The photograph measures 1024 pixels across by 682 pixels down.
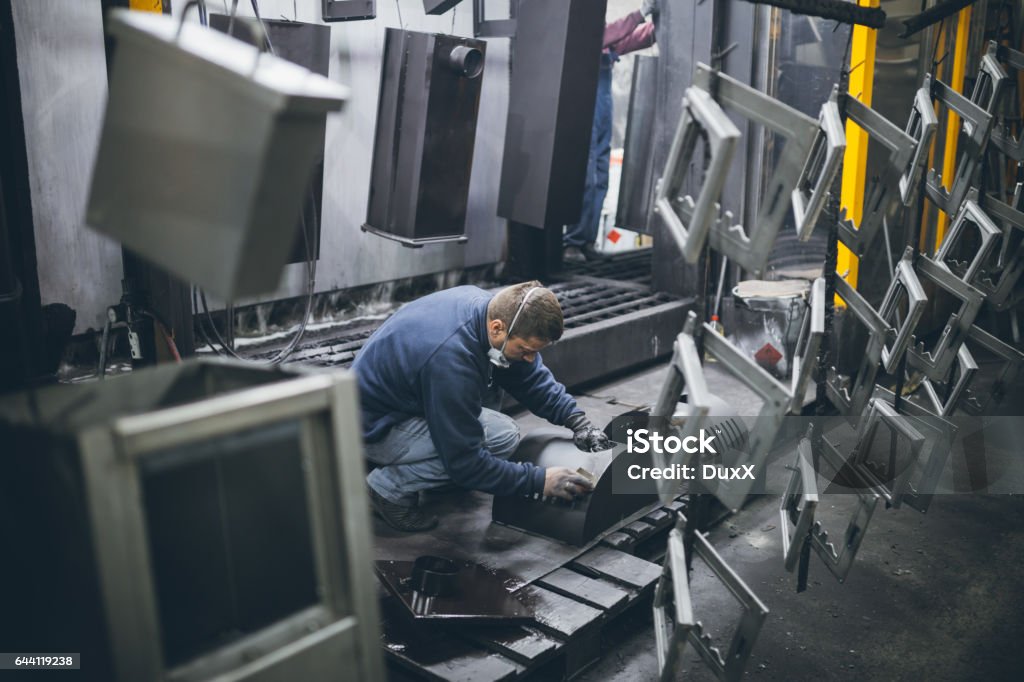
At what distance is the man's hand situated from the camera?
3129 mm

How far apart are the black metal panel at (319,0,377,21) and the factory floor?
6.85 feet

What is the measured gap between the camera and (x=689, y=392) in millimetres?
1994

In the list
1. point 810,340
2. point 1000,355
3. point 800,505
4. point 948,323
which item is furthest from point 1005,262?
point 810,340

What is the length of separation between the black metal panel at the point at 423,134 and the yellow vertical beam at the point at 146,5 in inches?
65.9

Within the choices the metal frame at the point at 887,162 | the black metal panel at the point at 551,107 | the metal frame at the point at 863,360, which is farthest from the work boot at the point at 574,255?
the metal frame at the point at 887,162

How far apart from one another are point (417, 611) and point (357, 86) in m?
3.33

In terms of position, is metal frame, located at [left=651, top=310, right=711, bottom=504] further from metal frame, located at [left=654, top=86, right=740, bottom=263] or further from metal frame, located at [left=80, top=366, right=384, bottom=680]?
metal frame, located at [left=80, top=366, right=384, bottom=680]

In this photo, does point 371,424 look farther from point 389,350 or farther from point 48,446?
point 48,446

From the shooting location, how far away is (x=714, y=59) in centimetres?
210

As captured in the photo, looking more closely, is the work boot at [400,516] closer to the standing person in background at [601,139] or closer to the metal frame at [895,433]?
the metal frame at [895,433]

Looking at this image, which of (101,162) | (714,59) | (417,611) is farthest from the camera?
(417,611)

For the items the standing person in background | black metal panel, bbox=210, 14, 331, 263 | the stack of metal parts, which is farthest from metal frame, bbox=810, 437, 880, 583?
the standing person in background

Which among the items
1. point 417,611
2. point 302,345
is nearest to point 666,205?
point 417,611

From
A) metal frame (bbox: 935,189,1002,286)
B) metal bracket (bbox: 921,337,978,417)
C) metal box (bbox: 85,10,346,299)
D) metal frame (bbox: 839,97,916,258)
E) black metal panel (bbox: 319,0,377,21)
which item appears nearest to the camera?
metal box (bbox: 85,10,346,299)
